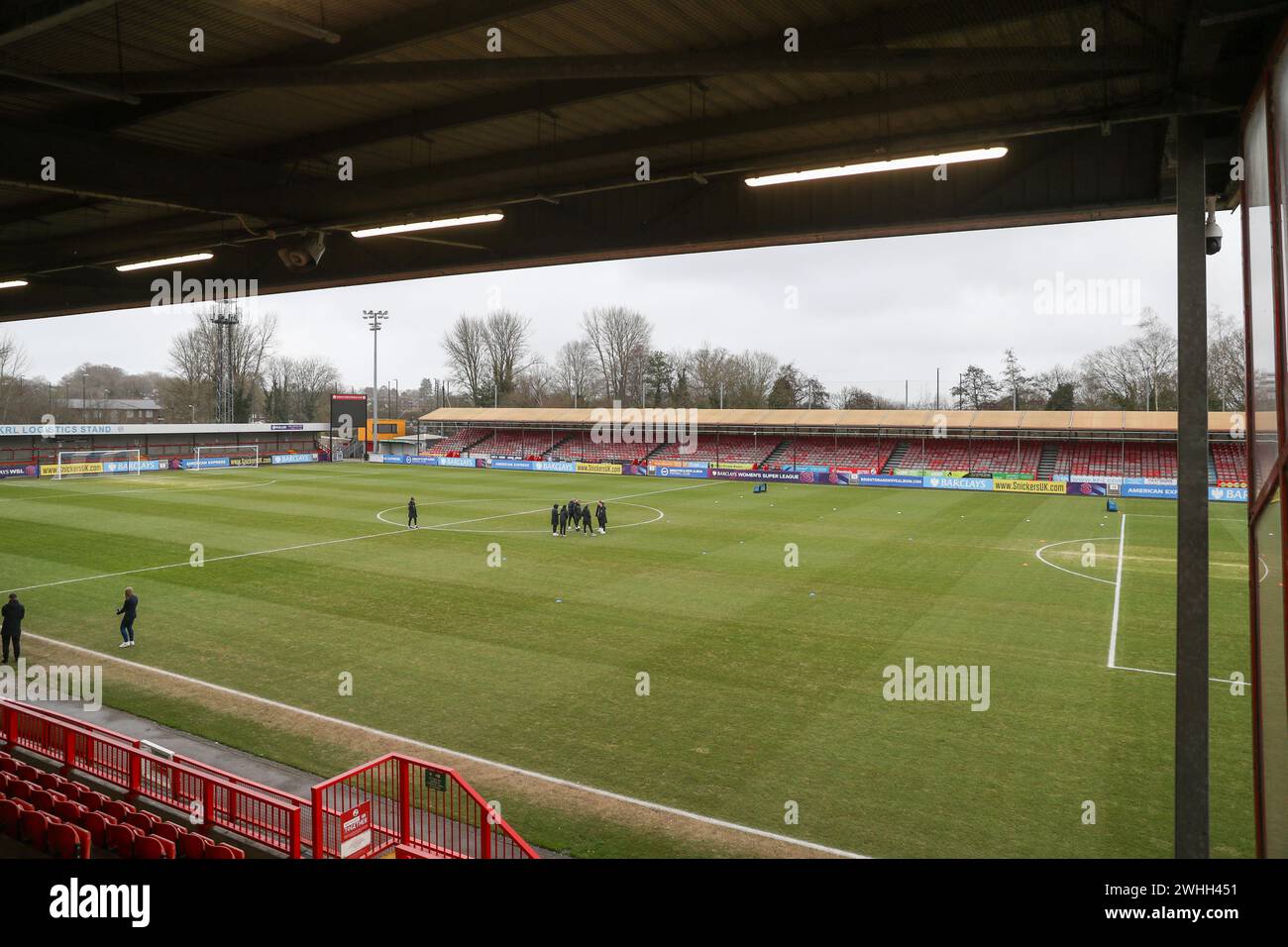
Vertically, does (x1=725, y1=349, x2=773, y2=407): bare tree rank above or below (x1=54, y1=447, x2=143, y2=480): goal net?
above

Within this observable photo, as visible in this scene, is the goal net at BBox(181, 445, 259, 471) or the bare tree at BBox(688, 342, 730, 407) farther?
the bare tree at BBox(688, 342, 730, 407)

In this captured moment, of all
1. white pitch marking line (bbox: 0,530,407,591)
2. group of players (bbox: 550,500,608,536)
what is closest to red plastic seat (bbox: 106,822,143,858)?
white pitch marking line (bbox: 0,530,407,591)

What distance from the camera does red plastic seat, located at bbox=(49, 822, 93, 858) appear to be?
7.23m

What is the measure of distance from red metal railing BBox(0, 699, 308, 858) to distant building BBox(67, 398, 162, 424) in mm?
118581

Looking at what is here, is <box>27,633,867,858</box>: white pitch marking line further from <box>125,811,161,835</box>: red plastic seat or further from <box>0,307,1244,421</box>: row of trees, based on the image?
<box>0,307,1244,421</box>: row of trees

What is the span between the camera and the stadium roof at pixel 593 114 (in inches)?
254

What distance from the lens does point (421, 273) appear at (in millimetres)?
12742

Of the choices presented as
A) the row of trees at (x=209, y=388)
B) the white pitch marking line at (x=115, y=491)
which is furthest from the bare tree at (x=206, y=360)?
the white pitch marking line at (x=115, y=491)

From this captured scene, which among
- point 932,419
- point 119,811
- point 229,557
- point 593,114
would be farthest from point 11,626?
point 932,419

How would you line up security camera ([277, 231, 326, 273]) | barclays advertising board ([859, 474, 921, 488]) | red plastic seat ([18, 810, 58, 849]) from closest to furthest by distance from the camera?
red plastic seat ([18, 810, 58, 849])
security camera ([277, 231, 326, 273])
barclays advertising board ([859, 474, 921, 488])

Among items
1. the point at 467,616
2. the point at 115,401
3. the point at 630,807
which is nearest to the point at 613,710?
the point at 630,807

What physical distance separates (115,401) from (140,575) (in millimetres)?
123441
